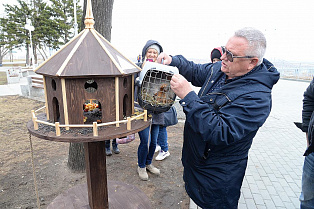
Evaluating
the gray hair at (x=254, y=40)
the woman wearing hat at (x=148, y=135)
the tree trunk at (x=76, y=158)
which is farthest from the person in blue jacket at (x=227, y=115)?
the tree trunk at (x=76, y=158)

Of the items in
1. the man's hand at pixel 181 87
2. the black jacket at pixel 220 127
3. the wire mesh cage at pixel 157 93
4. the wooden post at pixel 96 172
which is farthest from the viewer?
the wooden post at pixel 96 172

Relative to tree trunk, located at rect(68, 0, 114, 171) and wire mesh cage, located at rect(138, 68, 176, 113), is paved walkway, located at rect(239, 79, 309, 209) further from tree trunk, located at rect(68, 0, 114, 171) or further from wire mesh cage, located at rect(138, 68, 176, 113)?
tree trunk, located at rect(68, 0, 114, 171)

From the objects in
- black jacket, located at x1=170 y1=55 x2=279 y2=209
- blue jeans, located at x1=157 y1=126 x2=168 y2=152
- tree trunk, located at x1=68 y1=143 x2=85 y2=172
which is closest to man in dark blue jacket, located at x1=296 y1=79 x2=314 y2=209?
black jacket, located at x1=170 y1=55 x2=279 y2=209

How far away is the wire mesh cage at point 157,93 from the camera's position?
1794mm

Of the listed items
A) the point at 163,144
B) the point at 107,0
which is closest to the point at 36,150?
the point at 163,144

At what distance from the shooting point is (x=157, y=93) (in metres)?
1.82

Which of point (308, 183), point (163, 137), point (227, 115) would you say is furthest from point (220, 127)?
point (163, 137)

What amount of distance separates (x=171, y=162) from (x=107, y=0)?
10.8 feet

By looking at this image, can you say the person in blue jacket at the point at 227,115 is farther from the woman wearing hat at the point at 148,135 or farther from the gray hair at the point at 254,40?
the woman wearing hat at the point at 148,135

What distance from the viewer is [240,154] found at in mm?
1780

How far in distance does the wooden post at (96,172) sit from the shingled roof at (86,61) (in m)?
0.82

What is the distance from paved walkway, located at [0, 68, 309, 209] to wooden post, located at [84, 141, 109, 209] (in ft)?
7.03

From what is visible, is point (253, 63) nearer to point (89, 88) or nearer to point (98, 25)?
point (89, 88)

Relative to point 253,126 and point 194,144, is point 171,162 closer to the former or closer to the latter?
point 194,144
